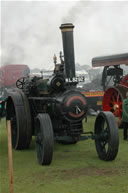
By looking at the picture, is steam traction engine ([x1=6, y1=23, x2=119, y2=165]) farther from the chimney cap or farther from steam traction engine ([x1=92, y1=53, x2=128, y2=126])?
steam traction engine ([x1=92, y1=53, x2=128, y2=126])

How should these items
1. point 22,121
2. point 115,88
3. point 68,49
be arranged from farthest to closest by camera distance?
1. point 115,88
2. point 22,121
3. point 68,49

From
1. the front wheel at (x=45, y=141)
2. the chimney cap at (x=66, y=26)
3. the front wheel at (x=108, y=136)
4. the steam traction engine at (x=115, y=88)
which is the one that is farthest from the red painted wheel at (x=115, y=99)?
the front wheel at (x=45, y=141)

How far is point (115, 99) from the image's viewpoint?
9.61m

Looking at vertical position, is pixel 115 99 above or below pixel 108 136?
above

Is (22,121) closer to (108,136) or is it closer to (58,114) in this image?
(58,114)

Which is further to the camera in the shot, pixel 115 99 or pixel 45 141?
pixel 115 99

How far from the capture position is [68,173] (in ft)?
15.9

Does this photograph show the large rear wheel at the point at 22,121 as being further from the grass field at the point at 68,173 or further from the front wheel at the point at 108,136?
the front wheel at the point at 108,136

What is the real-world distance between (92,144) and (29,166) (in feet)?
6.59

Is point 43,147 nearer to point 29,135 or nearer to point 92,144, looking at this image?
point 29,135

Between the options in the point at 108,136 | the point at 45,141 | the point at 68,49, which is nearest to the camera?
the point at 45,141

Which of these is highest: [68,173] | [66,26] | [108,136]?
[66,26]

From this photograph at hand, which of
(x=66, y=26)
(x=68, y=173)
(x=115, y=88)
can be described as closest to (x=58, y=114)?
(x=68, y=173)

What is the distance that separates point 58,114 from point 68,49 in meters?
1.29
